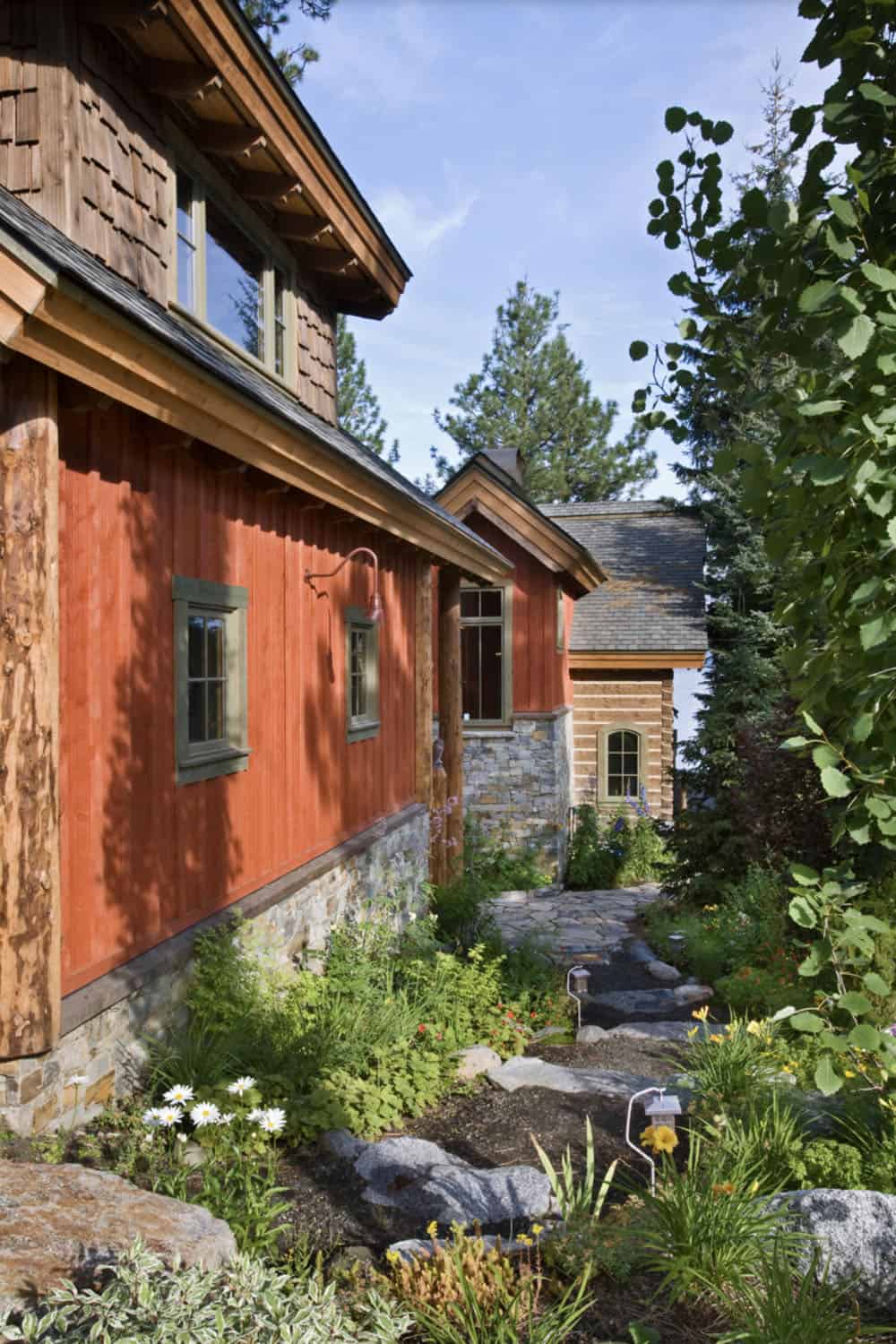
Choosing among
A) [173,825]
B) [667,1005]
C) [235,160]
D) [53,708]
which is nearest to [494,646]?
[667,1005]

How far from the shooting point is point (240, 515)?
5914mm

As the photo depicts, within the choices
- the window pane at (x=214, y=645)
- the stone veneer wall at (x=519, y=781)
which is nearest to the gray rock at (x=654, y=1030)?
the window pane at (x=214, y=645)

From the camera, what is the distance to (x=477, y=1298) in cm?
293

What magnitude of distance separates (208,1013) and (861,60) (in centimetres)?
458

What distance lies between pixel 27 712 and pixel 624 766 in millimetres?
14426

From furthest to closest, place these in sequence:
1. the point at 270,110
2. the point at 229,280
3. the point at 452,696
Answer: the point at 452,696
the point at 229,280
the point at 270,110

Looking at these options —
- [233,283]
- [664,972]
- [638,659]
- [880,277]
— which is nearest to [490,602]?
[638,659]

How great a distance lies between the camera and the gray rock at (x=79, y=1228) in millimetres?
2613

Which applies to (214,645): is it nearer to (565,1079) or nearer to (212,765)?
(212,765)

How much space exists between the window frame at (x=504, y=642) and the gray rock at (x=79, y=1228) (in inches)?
469

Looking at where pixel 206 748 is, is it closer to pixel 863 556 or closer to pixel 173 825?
pixel 173 825

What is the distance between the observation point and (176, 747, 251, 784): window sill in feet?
16.8

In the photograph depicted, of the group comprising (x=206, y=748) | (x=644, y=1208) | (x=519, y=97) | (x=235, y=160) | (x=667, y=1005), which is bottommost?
(x=667, y=1005)

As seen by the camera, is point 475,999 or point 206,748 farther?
point 475,999
